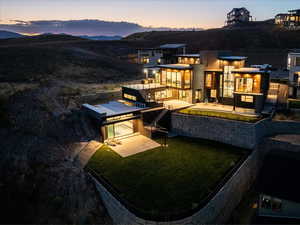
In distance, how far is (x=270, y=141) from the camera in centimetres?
2717

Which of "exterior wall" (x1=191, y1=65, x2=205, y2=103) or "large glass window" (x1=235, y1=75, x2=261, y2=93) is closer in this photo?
"large glass window" (x1=235, y1=75, x2=261, y2=93)

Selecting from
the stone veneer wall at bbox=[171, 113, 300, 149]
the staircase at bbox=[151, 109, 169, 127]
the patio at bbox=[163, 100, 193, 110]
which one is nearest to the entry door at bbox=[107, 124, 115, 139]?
the staircase at bbox=[151, 109, 169, 127]

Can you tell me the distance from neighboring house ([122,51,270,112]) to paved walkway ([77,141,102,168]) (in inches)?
375

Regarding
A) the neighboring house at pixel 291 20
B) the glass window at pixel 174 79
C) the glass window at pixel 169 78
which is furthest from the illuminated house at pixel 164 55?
the neighboring house at pixel 291 20

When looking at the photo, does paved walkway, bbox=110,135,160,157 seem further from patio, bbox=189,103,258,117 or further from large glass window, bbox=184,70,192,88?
large glass window, bbox=184,70,192,88

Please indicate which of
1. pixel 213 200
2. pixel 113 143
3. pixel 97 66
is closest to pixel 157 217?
pixel 213 200

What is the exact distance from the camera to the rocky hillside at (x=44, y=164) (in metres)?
20.8

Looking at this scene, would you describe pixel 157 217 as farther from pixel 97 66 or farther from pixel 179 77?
pixel 97 66

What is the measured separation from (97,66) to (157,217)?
56.4m

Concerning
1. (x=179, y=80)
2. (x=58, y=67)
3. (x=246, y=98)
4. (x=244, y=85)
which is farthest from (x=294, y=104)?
(x=58, y=67)

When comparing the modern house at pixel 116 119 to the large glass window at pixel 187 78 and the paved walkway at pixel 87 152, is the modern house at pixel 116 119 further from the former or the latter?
the large glass window at pixel 187 78

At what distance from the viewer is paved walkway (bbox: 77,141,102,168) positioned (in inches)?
996

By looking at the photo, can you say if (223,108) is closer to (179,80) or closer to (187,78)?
(187,78)

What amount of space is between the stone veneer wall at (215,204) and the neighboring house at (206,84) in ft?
33.8
